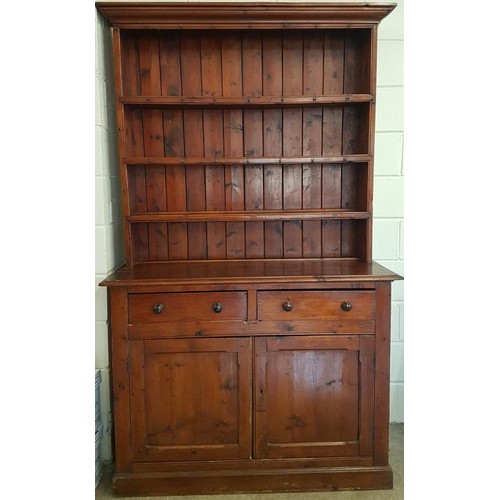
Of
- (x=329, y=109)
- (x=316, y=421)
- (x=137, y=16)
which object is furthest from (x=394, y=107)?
(x=316, y=421)

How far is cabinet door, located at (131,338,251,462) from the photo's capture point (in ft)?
6.59

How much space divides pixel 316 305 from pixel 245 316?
1.03ft

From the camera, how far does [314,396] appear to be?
205 centimetres

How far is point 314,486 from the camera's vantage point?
81.7 inches

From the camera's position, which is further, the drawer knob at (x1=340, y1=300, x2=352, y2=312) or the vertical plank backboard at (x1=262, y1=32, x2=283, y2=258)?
the vertical plank backboard at (x1=262, y1=32, x2=283, y2=258)

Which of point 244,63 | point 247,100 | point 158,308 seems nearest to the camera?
point 158,308

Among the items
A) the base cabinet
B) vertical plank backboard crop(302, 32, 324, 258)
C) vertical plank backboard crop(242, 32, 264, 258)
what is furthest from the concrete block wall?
vertical plank backboard crop(302, 32, 324, 258)

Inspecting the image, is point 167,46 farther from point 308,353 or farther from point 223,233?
point 308,353

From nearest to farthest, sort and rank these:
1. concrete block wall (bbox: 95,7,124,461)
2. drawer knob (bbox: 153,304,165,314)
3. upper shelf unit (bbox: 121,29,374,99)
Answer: drawer knob (bbox: 153,304,165,314), concrete block wall (bbox: 95,7,124,461), upper shelf unit (bbox: 121,29,374,99)

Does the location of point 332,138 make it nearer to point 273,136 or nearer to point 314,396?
point 273,136

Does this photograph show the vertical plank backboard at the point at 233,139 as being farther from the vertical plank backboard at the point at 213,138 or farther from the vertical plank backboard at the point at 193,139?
the vertical plank backboard at the point at 193,139

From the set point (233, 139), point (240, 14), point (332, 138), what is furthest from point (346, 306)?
point (240, 14)

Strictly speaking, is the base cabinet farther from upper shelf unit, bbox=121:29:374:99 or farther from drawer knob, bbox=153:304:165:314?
upper shelf unit, bbox=121:29:374:99

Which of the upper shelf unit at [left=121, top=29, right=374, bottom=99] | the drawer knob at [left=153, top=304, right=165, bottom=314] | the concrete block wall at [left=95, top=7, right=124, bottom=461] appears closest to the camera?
the drawer knob at [left=153, top=304, right=165, bottom=314]
